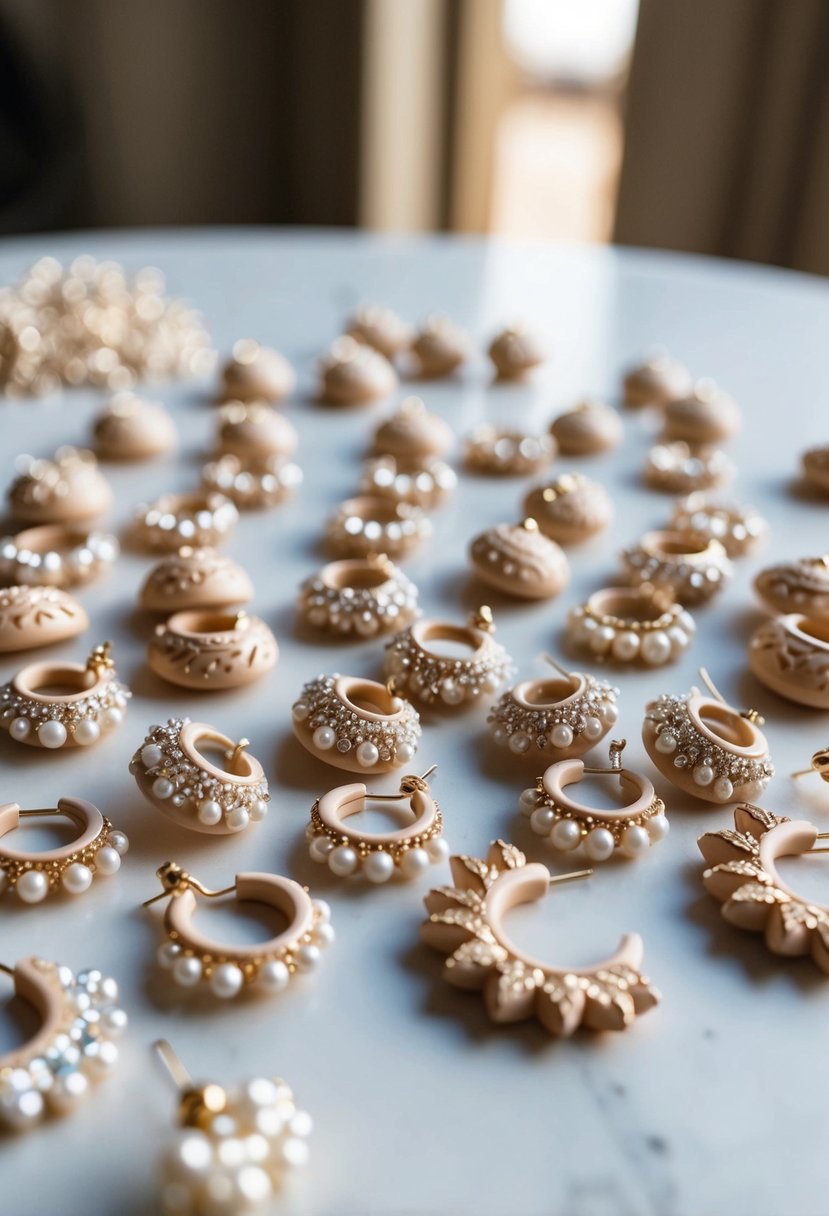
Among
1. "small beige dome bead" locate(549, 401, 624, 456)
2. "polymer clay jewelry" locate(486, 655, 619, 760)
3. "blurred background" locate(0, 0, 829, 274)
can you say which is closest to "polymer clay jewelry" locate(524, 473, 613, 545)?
"small beige dome bead" locate(549, 401, 624, 456)

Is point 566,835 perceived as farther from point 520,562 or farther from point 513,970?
point 520,562

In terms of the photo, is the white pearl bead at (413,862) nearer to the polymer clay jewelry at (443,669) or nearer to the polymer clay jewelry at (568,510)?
the polymer clay jewelry at (443,669)

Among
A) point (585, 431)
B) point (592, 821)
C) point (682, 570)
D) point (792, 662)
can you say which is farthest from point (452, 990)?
point (585, 431)

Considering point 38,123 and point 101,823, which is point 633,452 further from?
point 38,123

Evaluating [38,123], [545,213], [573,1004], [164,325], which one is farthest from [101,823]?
[545,213]

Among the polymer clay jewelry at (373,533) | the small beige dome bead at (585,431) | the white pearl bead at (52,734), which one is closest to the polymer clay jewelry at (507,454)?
the small beige dome bead at (585,431)

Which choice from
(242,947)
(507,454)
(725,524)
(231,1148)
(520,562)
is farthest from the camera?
(507,454)

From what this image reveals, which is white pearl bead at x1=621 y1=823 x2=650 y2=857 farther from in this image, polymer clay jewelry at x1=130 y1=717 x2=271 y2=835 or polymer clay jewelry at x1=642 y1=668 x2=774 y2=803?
polymer clay jewelry at x1=130 y1=717 x2=271 y2=835
